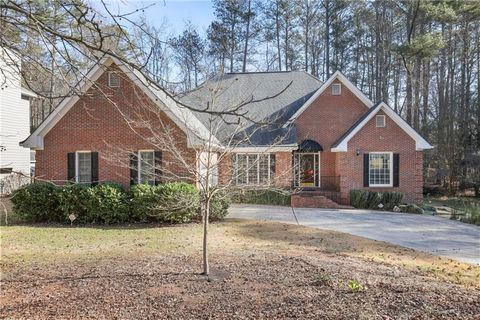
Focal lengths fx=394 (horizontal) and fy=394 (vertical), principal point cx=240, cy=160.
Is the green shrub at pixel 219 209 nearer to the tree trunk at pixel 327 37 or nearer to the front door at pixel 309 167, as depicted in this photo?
the front door at pixel 309 167

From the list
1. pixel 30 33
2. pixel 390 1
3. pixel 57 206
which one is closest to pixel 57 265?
pixel 30 33

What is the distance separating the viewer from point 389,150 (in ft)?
63.9

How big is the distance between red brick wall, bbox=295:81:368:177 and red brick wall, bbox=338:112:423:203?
1.94 metres

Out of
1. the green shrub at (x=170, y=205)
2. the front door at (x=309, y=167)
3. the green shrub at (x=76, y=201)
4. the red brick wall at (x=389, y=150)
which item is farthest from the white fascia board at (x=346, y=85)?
the green shrub at (x=76, y=201)

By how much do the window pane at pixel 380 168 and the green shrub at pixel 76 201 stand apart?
13.3 metres

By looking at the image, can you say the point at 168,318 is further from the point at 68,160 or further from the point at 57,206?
the point at 68,160

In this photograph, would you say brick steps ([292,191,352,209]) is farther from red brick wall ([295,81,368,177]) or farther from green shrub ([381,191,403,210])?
red brick wall ([295,81,368,177])

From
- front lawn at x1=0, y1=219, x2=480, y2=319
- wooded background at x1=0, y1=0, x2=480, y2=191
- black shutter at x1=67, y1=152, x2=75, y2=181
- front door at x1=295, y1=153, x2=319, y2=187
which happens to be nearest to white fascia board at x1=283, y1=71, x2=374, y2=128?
front door at x1=295, y1=153, x2=319, y2=187

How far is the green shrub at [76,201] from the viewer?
41.2 ft

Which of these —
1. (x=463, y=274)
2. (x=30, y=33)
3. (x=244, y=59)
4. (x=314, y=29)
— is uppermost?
(x=314, y=29)

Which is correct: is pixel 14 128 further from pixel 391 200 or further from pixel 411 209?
pixel 411 209

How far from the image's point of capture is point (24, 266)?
7238 mm

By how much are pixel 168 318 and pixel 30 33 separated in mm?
4022

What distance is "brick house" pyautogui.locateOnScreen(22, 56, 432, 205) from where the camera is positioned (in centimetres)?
1528
